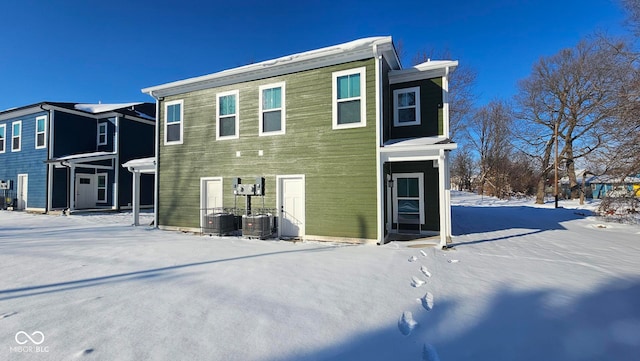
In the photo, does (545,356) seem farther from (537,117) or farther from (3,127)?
(537,117)

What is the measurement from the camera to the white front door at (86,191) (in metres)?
15.3

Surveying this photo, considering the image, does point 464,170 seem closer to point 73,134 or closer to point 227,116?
point 227,116

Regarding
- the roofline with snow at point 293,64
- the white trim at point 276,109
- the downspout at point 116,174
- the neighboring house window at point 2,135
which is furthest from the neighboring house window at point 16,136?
the white trim at point 276,109

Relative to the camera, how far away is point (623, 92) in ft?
30.8

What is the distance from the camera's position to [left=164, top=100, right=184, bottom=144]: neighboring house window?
962 cm

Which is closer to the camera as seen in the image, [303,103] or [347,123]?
[347,123]

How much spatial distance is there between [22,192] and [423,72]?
21564 millimetres

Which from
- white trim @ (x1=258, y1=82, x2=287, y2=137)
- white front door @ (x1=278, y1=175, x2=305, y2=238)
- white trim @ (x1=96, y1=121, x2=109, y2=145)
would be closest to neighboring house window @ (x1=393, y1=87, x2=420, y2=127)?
white trim @ (x1=258, y1=82, x2=287, y2=137)

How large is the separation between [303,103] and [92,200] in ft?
49.6

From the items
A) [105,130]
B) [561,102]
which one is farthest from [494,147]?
[105,130]

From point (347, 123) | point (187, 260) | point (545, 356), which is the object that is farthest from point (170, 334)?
point (347, 123)

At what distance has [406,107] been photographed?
332 inches

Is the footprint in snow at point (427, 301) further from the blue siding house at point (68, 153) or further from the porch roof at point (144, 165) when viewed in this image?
the blue siding house at point (68, 153)

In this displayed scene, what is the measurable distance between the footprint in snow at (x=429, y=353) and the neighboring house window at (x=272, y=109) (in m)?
6.63
